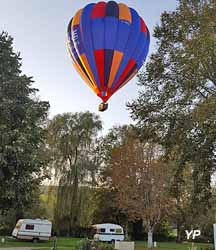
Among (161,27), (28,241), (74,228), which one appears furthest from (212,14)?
(74,228)

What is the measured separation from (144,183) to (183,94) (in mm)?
20587

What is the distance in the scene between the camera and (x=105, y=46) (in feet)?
52.9

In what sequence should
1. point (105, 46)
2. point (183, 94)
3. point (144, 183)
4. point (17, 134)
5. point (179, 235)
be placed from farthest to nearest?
1. point (179, 235)
2. point (144, 183)
3. point (17, 134)
4. point (183, 94)
5. point (105, 46)

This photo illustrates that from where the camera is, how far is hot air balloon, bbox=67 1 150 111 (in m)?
16.0

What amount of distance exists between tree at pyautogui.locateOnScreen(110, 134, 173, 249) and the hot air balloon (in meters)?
20.0

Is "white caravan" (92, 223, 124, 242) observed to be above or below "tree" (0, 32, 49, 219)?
below

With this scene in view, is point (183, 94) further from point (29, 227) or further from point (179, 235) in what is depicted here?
point (179, 235)

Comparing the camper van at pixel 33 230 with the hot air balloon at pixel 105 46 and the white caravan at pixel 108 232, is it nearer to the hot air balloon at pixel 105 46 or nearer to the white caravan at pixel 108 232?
the white caravan at pixel 108 232

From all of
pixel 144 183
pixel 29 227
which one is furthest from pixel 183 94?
pixel 29 227

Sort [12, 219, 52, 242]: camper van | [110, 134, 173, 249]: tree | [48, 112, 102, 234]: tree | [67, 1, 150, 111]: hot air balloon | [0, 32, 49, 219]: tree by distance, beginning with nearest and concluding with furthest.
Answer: [67, 1, 150, 111]: hot air balloon, [0, 32, 49, 219]: tree, [110, 134, 173, 249]: tree, [12, 219, 52, 242]: camper van, [48, 112, 102, 234]: tree

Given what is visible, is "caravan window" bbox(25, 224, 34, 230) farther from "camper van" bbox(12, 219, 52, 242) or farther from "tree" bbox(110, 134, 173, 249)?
"tree" bbox(110, 134, 173, 249)

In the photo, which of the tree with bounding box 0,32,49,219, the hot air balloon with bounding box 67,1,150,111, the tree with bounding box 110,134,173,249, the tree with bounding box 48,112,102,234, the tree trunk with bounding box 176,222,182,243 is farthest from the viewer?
the tree trunk with bounding box 176,222,182,243

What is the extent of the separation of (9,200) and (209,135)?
1113cm

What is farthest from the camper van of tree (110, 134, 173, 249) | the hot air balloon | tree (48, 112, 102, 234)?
the hot air balloon
